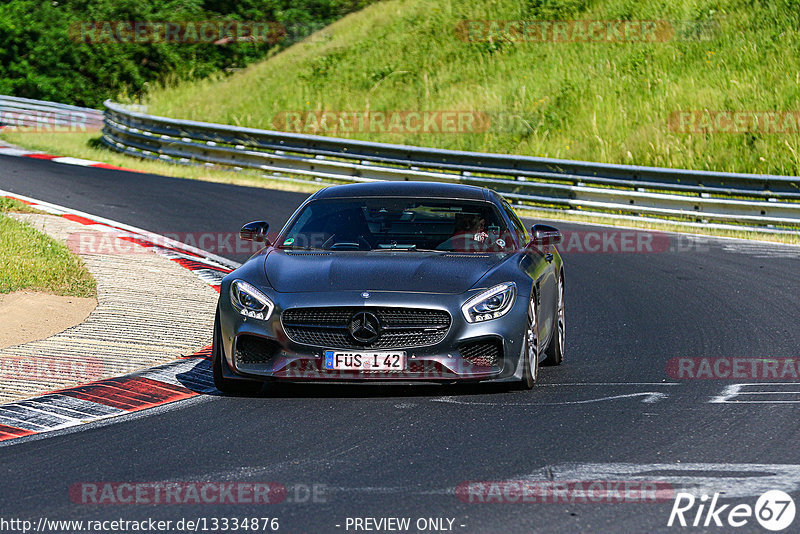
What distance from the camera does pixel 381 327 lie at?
7754 mm

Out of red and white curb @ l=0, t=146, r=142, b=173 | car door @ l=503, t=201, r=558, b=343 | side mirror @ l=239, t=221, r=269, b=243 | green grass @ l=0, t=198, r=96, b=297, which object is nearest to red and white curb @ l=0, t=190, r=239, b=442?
side mirror @ l=239, t=221, r=269, b=243

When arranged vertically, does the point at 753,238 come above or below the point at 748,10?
below

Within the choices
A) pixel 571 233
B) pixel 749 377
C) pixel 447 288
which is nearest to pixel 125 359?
pixel 447 288

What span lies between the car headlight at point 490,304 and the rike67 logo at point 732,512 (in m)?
2.53

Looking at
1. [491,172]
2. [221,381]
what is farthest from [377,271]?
[491,172]

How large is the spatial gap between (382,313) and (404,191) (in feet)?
6.05

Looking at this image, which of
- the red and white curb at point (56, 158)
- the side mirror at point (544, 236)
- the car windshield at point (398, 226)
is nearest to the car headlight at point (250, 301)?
the car windshield at point (398, 226)

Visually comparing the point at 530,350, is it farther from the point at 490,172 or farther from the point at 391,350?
the point at 490,172

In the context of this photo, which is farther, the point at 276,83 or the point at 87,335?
the point at 276,83

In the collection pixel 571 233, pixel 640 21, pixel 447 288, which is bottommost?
pixel 571 233

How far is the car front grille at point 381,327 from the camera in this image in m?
7.76

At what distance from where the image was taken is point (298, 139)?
2564cm

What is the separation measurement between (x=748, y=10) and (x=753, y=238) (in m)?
15.3

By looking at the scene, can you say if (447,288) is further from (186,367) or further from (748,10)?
(748,10)
